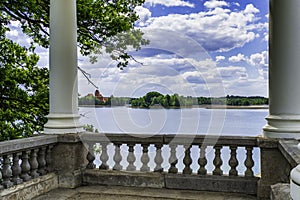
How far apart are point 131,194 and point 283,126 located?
2125 millimetres

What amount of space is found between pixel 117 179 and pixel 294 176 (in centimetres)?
375

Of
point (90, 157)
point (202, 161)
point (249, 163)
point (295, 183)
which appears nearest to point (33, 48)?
point (90, 157)

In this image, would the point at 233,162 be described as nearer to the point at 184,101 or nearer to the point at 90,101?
the point at 184,101

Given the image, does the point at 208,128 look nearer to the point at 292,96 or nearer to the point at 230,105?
the point at 230,105

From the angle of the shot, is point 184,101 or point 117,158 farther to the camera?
point 184,101

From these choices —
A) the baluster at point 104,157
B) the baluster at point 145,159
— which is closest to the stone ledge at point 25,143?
the baluster at point 104,157

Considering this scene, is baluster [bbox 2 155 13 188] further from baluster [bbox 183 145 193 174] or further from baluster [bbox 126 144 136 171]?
baluster [bbox 183 145 193 174]

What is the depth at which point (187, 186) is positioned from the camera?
4633 millimetres

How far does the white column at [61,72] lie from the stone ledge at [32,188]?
27.3 inches

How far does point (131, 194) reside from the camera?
14.7ft

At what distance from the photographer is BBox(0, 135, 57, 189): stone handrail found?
391cm

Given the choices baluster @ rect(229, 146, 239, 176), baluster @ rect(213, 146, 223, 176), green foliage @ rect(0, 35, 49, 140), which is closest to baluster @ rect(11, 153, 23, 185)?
baluster @ rect(213, 146, 223, 176)

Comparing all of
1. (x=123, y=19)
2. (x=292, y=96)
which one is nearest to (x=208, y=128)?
(x=292, y=96)

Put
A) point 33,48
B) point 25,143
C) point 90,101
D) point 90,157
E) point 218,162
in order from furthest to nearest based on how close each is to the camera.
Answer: point 33,48
point 90,101
point 90,157
point 218,162
point 25,143
